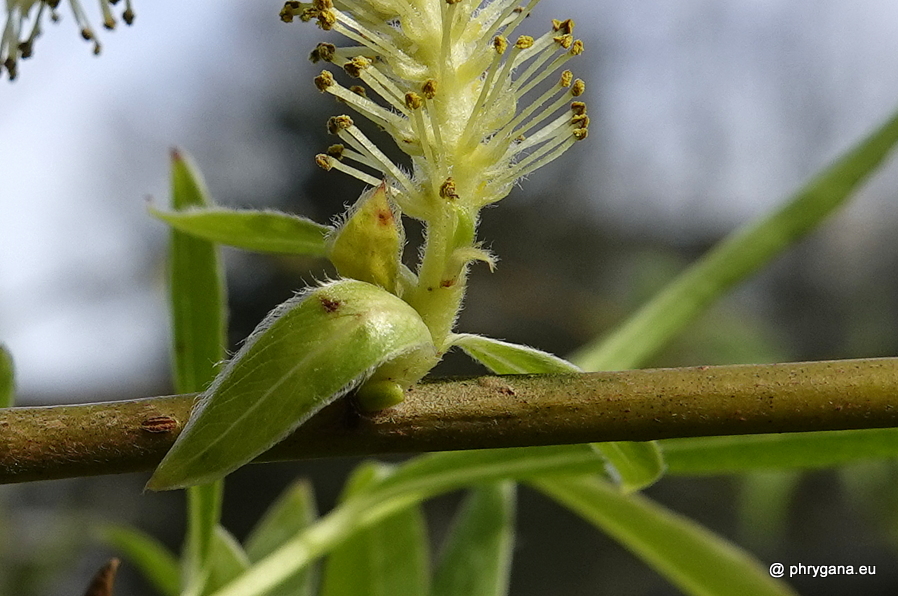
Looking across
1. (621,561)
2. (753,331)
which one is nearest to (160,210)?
(753,331)

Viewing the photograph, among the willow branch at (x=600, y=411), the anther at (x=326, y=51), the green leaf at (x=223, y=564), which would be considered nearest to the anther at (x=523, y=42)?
the anther at (x=326, y=51)

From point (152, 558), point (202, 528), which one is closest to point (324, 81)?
point (202, 528)

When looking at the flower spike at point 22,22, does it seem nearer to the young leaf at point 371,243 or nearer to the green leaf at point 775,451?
the young leaf at point 371,243

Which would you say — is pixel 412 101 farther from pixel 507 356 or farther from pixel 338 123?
pixel 507 356

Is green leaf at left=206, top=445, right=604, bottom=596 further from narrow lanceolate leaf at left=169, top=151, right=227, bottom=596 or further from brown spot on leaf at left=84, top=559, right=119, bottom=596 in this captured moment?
brown spot on leaf at left=84, top=559, right=119, bottom=596

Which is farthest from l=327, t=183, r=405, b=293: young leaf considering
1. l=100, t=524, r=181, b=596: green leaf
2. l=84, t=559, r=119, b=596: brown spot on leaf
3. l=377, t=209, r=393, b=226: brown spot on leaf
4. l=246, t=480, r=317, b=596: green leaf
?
l=100, t=524, r=181, b=596: green leaf
